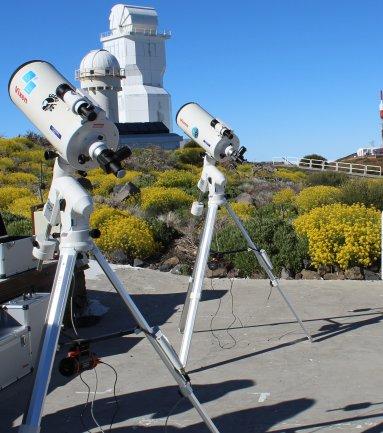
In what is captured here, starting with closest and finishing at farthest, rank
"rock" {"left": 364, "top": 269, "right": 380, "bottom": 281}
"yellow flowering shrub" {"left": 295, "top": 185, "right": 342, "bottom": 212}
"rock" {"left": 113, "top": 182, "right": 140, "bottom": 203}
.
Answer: "rock" {"left": 364, "top": 269, "right": 380, "bottom": 281} → "yellow flowering shrub" {"left": 295, "top": 185, "right": 342, "bottom": 212} → "rock" {"left": 113, "top": 182, "right": 140, "bottom": 203}

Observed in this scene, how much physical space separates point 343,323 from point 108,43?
5753cm

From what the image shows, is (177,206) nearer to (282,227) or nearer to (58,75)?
(282,227)

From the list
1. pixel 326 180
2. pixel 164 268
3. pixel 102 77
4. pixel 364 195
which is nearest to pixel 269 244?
pixel 164 268

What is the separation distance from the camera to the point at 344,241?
398 inches

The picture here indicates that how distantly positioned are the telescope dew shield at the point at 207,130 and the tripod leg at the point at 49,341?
8.44 feet

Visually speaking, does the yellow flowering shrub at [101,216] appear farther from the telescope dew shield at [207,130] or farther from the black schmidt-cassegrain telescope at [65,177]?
the black schmidt-cassegrain telescope at [65,177]

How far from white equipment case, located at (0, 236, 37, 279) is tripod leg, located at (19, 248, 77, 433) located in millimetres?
2696

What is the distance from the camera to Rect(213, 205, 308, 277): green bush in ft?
33.5

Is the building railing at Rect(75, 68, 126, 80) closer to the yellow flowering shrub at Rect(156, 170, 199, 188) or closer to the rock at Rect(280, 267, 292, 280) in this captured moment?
the yellow flowering shrub at Rect(156, 170, 199, 188)

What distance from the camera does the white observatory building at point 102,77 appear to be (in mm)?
44944

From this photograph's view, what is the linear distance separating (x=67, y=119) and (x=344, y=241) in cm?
732

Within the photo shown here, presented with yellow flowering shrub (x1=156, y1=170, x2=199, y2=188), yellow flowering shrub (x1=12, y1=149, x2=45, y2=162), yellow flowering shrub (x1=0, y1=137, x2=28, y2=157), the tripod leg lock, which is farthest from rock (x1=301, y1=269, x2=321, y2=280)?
yellow flowering shrub (x1=0, y1=137, x2=28, y2=157)

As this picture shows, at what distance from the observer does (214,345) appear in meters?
6.49

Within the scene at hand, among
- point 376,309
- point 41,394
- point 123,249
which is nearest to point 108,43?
point 123,249
